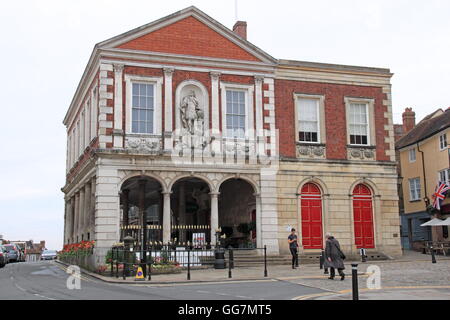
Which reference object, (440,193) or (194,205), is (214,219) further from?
(440,193)

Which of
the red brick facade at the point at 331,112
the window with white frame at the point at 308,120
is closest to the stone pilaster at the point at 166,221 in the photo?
the red brick facade at the point at 331,112

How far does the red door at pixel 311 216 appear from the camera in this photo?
28969mm

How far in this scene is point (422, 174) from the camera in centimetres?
4106

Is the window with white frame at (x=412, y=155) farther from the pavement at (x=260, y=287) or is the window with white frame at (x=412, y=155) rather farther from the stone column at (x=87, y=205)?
the stone column at (x=87, y=205)

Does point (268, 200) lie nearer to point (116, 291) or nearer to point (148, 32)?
point (148, 32)

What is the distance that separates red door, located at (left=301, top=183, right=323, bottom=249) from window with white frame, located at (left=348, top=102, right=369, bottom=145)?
3519 mm

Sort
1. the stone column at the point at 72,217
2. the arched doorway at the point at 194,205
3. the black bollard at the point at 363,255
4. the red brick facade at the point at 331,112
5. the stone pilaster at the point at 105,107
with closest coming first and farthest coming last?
the stone pilaster at the point at 105,107 < the black bollard at the point at 363,255 < the red brick facade at the point at 331,112 < the arched doorway at the point at 194,205 < the stone column at the point at 72,217

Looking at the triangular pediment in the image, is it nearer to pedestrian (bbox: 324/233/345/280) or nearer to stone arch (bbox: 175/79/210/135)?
stone arch (bbox: 175/79/210/135)

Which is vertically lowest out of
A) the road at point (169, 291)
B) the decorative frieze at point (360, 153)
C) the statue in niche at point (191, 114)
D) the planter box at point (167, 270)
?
the road at point (169, 291)

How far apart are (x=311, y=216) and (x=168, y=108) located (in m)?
8.83

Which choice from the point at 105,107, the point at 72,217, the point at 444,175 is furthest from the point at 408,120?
the point at 105,107

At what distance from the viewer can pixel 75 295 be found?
14.8 m

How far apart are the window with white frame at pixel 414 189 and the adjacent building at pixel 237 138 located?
12.3 meters

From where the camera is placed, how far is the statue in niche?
27.5m
